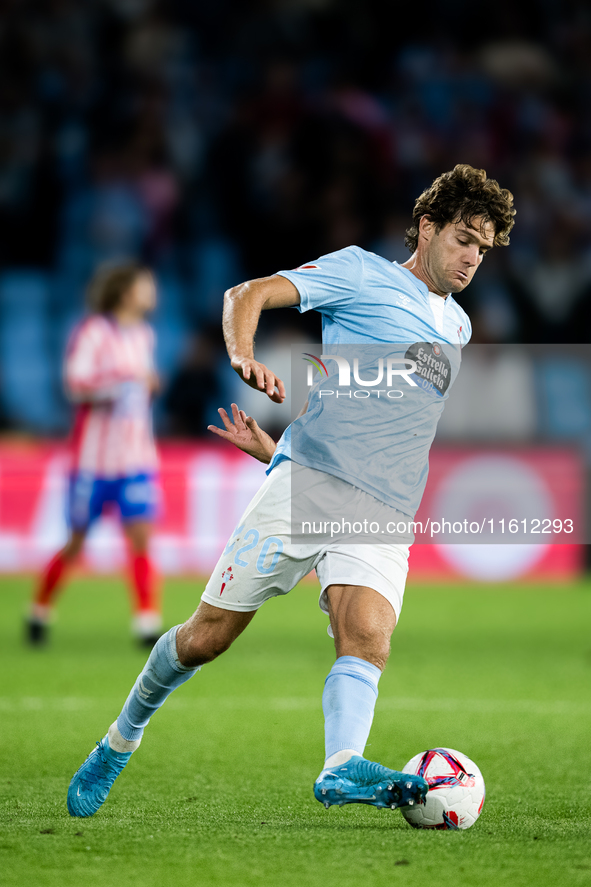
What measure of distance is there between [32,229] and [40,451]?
306 centimetres

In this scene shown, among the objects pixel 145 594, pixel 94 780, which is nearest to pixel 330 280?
pixel 94 780

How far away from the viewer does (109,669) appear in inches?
252

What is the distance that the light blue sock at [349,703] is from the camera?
3171 mm

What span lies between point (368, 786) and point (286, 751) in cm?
170

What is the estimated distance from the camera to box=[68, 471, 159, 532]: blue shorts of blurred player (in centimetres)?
732

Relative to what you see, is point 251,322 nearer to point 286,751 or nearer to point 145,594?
point 286,751

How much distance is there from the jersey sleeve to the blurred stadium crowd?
7.72 m

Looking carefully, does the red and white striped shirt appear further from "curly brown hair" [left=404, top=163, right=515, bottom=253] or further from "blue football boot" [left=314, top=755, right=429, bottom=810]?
"blue football boot" [left=314, top=755, right=429, bottom=810]

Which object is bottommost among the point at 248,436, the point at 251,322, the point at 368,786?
the point at 368,786

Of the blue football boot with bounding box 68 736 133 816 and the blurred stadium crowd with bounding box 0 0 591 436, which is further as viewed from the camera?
the blurred stadium crowd with bounding box 0 0 591 436

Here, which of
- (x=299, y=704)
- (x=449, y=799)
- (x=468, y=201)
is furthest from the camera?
(x=299, y=704)

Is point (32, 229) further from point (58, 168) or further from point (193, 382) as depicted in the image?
point (193, 382)

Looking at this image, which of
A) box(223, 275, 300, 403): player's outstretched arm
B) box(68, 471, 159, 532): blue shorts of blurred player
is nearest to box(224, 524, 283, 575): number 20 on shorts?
box(223, 275, 300, 403): player's outstretched arm

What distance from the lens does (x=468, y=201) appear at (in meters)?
3.46
